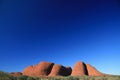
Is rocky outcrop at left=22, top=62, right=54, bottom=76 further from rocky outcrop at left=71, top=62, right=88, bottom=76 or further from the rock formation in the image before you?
rocky outcrop at left=71, top=62, right=88, bottom=76

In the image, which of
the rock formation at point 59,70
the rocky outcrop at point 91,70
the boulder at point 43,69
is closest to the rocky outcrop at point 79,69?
the rock formation at point 59,70

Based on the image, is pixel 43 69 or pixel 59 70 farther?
pixel 43 69

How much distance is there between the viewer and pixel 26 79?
23312 mm

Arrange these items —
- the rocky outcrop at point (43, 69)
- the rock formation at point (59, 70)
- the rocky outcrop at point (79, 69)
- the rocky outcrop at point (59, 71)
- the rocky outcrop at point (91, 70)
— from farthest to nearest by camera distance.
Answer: the rocky outcrop at point (43, 69)
the rocky outcrop at point (59, 71)
the rock formation at point (59, 70)
the rocky outcrop at point (79, 69)
the rocky outcrop at point (91, 70)

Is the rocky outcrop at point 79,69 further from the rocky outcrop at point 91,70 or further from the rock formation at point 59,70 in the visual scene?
the rocky outcrop at point 91,70

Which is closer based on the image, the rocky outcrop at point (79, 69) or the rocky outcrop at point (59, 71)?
the rocky outcrop at point (79, 69)

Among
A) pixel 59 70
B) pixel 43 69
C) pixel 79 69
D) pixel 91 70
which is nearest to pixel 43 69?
pixel 43 69

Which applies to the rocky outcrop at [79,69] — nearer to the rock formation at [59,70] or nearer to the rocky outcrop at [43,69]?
the rock formation at [59,70]

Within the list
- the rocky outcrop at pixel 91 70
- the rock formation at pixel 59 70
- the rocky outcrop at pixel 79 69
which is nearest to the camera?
the rocky outcrop at pixel 91 70

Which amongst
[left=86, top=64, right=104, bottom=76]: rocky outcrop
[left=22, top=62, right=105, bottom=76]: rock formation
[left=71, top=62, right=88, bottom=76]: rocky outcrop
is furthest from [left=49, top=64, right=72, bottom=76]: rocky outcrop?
[left=86, top=64, right=104, bottom=76]: rocky outcrop

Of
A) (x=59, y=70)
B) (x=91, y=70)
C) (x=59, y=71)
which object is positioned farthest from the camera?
(x=59, y=70)

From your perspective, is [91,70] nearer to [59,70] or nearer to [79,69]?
[79,69]

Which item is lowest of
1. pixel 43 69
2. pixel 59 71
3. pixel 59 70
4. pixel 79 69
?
pixel 59 71

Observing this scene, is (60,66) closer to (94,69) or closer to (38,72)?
(38,72)
